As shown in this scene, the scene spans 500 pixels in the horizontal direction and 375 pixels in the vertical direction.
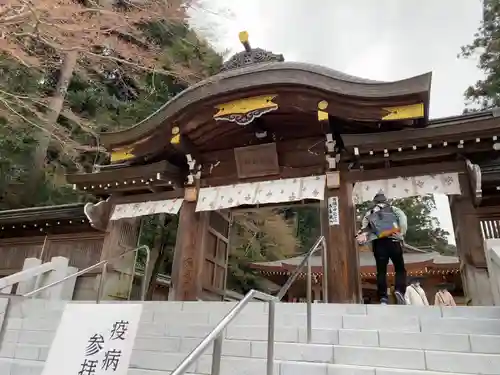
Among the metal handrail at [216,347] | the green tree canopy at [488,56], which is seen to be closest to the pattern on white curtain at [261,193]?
the metal handrail at [216,347]

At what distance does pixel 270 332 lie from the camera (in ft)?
8.70

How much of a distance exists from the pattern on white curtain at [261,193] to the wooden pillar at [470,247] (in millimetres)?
2076

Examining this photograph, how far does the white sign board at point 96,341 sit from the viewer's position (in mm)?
2564

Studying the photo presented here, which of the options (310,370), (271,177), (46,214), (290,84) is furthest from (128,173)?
(310,370)

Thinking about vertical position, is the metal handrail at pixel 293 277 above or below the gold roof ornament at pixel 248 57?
below

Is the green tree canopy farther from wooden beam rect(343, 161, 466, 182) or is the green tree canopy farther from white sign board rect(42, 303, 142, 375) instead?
white sign board rect(42, 303, 142, 375)

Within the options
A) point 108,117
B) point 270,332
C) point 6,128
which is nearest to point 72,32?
point 270,332

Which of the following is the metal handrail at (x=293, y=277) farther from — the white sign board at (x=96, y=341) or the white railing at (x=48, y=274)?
the white railing at (x=48, y=274)

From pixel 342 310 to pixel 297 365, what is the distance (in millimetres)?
1350

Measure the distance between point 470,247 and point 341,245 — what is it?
181cm

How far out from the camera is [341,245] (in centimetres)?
605

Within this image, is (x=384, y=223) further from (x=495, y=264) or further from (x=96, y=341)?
(x=96, y=341)

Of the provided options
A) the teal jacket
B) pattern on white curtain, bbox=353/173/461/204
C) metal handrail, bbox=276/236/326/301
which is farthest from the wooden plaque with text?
metal handrail, bbox=276/236/326/301

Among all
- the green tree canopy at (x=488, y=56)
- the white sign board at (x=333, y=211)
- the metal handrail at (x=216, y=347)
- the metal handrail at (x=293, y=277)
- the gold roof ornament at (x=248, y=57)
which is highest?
the green tree canopy at (x=488, y=56)
